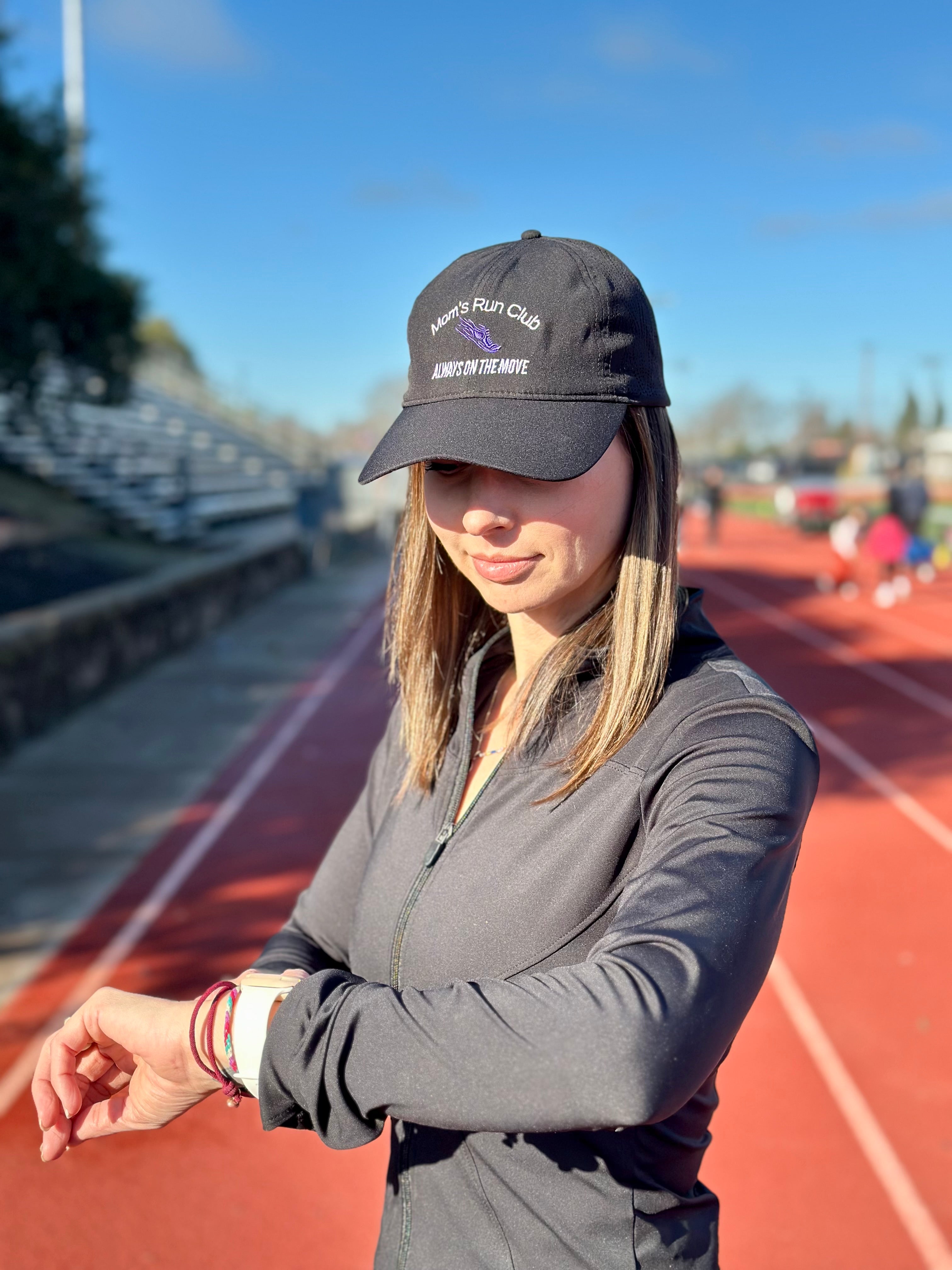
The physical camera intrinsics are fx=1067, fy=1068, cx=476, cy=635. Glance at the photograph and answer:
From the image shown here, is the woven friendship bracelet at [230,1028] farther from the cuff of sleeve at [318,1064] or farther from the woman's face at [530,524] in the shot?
the woman's face at [530,524]

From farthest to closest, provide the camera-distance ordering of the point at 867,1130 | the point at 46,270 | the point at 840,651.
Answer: the point at 840,651
the point at 46,270
the point at 867,1130

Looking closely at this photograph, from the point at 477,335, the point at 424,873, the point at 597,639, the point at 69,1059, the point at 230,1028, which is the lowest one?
the point at 69,1059

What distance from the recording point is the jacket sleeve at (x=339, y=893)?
166 centimetres

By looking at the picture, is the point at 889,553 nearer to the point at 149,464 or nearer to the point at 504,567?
the point at 149,464

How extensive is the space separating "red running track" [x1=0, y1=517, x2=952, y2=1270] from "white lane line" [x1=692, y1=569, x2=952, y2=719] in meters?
3.16

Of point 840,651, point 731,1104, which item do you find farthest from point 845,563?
point 731,1104

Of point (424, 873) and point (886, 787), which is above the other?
point (424, 873)

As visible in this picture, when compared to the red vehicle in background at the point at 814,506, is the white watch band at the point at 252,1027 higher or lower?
higher

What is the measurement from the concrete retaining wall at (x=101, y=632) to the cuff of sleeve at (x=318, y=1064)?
326 inches

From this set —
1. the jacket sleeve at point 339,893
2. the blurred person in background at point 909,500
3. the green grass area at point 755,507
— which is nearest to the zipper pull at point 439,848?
the jacket sleeve at point 339,893

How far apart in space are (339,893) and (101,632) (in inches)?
394

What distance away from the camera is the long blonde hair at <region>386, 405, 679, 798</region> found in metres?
1.32

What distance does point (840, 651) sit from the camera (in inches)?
579

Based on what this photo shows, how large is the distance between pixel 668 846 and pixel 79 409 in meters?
25.6
